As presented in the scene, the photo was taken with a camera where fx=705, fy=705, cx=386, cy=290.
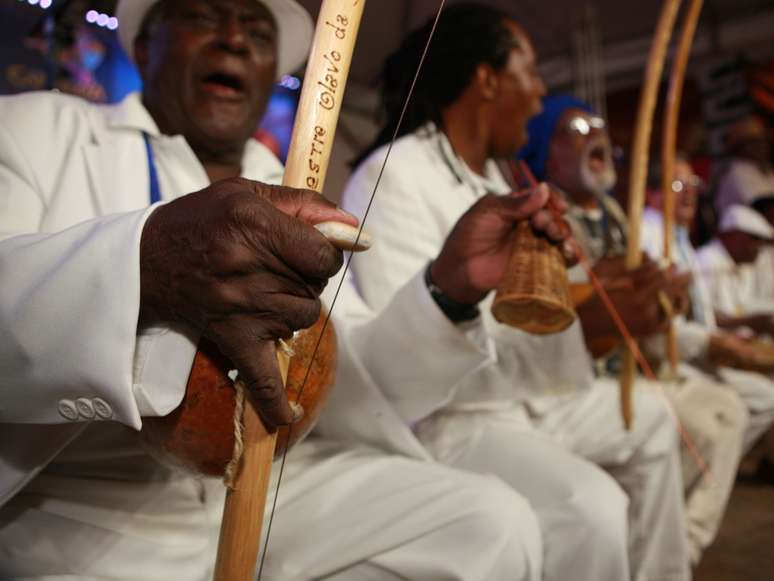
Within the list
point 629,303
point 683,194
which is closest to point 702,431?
point 629,303

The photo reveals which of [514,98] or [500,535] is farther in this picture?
[514,98]

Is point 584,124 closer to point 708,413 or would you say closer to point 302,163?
point 708,413

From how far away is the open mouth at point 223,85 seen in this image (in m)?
1.26

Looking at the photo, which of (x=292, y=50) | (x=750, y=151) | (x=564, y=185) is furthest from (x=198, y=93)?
(x=750, y=151)

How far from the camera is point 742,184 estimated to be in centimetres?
539

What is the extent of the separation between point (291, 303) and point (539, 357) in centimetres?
99

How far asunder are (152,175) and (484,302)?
0.64m

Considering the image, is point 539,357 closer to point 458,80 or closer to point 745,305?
point 458,80

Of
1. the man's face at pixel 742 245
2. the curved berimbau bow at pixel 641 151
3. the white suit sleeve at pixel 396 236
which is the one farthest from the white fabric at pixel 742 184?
the white suit sleeve at pixel 396 236

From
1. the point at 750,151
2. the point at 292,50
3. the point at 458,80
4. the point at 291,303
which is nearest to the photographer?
the point at 291,303

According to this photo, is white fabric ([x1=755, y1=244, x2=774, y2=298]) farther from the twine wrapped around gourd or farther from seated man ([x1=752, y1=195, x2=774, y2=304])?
the twine wrapped around gourd

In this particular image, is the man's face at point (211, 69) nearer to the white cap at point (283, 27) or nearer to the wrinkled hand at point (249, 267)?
the white cap at point (283, 27)

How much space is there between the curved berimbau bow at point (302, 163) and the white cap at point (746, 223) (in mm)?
4421

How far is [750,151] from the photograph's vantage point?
19.0 ft
